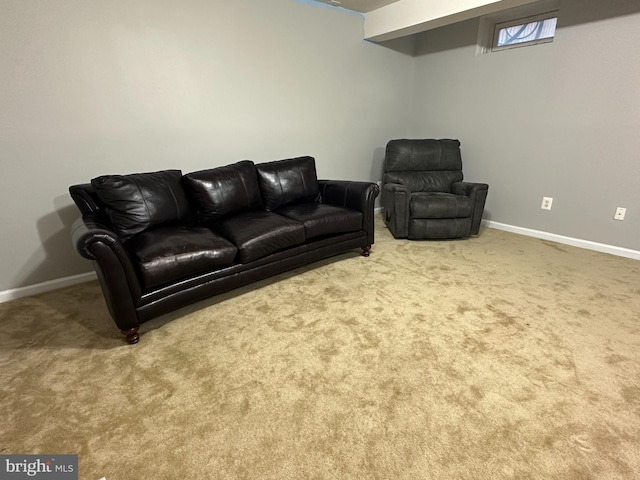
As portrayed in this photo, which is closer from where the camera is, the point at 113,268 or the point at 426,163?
the point at 113,268

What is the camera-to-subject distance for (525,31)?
3348 mm

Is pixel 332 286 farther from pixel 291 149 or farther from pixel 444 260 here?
pixel 291 149

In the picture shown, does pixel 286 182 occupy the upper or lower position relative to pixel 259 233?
upper

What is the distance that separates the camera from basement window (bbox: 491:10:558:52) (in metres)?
3.14

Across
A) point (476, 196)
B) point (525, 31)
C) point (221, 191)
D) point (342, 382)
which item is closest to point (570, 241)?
point (476, 196)

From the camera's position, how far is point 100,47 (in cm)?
229

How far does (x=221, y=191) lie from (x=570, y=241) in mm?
3519

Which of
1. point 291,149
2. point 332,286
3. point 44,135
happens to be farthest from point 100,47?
point 332,286

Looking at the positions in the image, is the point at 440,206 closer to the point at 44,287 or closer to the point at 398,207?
the point at 398,207

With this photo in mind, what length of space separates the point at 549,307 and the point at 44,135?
3777mm

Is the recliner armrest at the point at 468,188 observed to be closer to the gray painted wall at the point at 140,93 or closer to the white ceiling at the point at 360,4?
the gray painted wall at the point at 140,93

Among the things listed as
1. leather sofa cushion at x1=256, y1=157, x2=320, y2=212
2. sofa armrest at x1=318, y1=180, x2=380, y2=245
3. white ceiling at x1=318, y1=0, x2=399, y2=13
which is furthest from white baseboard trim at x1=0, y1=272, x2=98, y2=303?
white ceiling at x1=318, y1=0, x2=399, y2=13

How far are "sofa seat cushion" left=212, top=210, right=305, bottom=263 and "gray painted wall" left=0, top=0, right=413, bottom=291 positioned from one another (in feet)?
2.99

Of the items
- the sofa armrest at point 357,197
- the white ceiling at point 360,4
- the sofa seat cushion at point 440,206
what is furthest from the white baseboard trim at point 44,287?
the white ceiling at point 360,4
